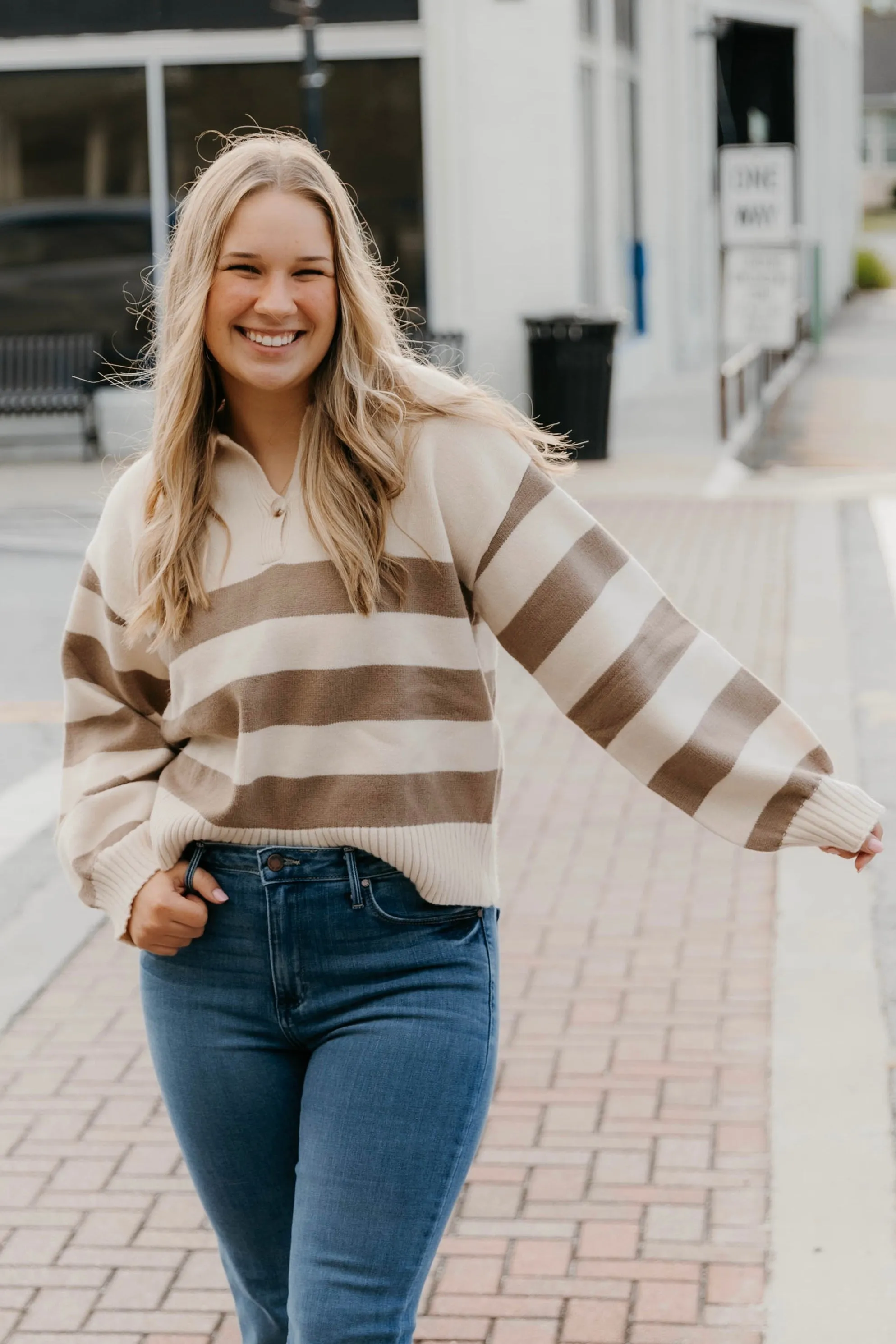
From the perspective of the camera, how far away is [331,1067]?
90.0 inches

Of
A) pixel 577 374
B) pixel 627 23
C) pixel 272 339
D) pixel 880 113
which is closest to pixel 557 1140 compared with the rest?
pixel 272 339

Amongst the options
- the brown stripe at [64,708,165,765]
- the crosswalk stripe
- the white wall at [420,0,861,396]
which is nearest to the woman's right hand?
the brown stripe at [64,708,165,765]

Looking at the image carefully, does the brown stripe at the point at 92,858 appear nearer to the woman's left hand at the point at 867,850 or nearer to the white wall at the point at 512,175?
the woman's left hand at the point at 867,850

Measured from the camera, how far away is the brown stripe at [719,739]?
8.05 feet

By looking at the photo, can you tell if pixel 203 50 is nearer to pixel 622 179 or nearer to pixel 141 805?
pixel 622 179

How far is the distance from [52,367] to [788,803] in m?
14.8

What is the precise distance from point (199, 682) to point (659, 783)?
0.60 m

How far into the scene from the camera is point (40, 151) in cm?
1633

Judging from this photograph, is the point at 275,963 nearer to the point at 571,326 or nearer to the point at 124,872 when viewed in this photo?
the point at 124,872

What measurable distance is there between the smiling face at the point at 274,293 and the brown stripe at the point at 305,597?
0.24 m

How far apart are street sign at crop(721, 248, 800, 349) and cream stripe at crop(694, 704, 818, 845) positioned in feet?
46.8

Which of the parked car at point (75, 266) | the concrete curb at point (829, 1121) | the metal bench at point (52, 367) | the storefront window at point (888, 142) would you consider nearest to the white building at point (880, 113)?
the storefront window at point (888, 142)

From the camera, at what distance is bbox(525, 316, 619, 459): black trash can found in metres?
15.5

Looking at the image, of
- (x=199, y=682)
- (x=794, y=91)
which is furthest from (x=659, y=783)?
(x=794, y=91)
